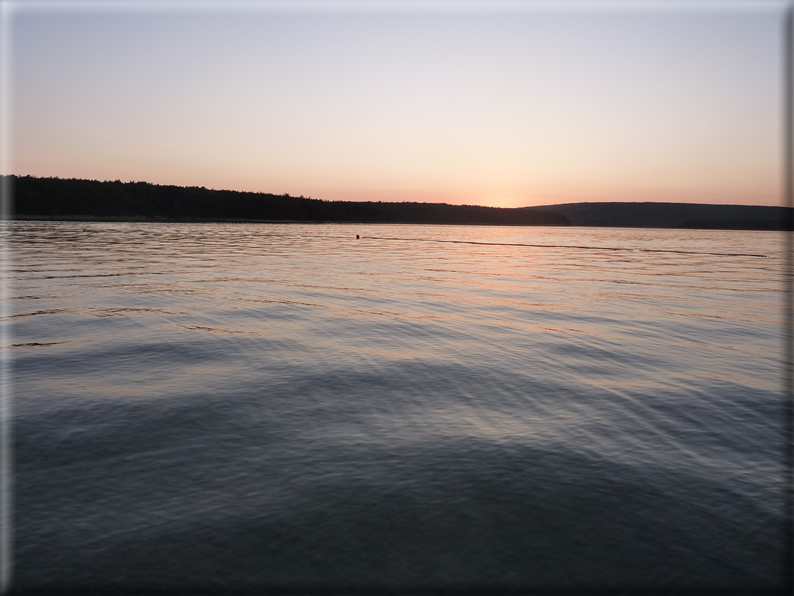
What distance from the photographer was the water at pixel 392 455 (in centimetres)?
495

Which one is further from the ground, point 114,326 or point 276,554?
point 114,326

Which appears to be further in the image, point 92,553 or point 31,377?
point 31,377

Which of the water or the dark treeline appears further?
the dark treeline

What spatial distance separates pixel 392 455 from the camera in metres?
7.23

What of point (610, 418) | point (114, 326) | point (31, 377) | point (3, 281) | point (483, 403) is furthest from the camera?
point (3, 281)

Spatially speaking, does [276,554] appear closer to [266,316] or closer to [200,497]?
[200,497]

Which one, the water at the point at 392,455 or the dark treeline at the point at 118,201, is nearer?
the water at the point at 392,455

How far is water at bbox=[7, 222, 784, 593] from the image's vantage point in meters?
4.95

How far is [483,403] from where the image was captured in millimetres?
9547

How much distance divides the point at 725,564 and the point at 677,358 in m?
9.22

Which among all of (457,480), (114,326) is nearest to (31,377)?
(114,326)

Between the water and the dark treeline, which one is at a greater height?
the dark treeline

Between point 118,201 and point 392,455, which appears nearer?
point 392,455

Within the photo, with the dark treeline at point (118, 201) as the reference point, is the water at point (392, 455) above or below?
below
